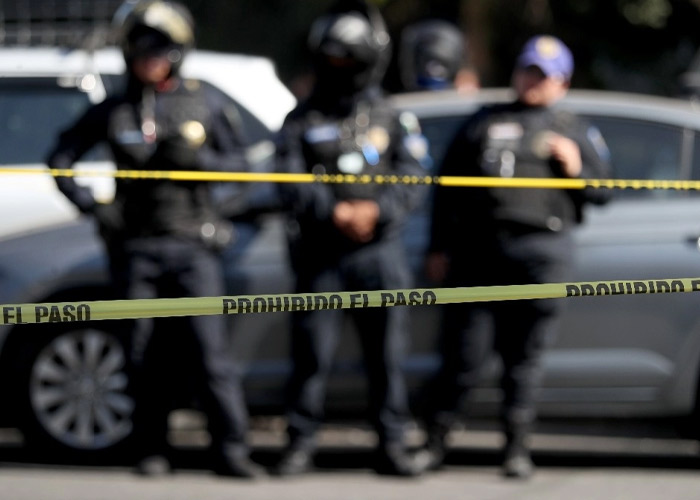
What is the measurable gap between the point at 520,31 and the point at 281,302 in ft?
32.1

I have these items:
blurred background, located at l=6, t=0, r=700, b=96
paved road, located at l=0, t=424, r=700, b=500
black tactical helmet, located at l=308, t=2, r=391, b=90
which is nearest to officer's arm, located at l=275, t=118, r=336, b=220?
black tactical helmet, located at l=308, t=2, r=391, b=90

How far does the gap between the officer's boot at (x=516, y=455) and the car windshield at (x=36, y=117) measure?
2733 mm

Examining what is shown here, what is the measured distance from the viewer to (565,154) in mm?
6617

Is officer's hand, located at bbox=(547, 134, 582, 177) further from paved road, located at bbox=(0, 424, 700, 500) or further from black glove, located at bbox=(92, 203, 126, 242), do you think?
black glove, located at bbox=(92, 203, 126, 242)

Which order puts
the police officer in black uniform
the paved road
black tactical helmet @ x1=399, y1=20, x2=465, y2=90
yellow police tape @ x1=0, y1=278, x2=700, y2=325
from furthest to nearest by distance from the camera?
black tactical helmet @ x1=399, y1=20, x2=465, y2=90, the police officer in black uniform, the paved road, yellow police tape @ x1=0, y1=278, x2=700, y2=325

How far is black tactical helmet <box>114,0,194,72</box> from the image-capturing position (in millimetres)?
6691

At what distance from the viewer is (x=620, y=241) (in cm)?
689

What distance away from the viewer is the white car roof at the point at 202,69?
7902 mm

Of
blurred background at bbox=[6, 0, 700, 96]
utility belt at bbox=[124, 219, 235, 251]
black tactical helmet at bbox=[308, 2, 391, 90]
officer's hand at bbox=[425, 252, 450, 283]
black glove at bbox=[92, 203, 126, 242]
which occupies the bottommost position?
officer's hand at bbox=[425, 252, 450, 283]

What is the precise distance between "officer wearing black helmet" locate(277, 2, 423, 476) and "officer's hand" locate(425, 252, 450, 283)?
0.11m

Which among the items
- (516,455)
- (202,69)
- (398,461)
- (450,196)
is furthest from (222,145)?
(516,455)

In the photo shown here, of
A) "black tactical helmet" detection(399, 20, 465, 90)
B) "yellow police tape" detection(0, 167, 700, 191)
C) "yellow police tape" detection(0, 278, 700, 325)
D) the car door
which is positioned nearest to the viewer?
"yellow police tape" detection(0, 278, 700, 325)

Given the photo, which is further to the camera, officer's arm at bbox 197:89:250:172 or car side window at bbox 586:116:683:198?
car side window at bbox 586:116:683:198

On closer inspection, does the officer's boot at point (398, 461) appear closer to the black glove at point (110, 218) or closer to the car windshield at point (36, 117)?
the black glove at point (110, 218)
